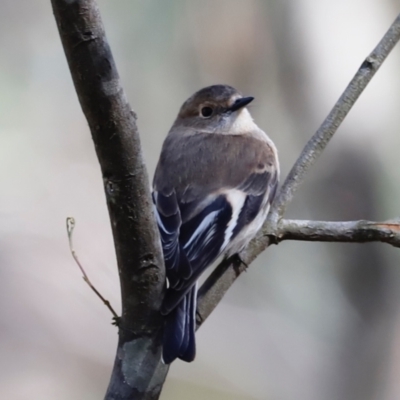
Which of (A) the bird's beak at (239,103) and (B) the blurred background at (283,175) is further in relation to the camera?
(B) the blurred background at (283,175)

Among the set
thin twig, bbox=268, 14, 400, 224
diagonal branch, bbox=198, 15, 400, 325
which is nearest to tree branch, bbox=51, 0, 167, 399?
diagonal branch, bbox=198, 15, 400, 325

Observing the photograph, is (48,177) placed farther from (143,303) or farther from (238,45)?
(143,303)

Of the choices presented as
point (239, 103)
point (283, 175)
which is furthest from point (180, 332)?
point (283, 175)

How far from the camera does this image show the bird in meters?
1.56

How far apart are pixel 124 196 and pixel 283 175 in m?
2.77

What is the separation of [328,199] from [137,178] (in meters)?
2.95

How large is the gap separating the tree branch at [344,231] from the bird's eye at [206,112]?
0.68 m

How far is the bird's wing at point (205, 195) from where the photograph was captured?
174 cm

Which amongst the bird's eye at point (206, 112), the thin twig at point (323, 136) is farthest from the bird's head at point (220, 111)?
the thin twig at point (323, 136)

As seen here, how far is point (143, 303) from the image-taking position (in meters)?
1.42

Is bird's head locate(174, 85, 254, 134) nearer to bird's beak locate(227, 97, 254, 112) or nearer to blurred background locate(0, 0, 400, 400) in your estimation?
bird's beak locate(227, 97, 254, 112)

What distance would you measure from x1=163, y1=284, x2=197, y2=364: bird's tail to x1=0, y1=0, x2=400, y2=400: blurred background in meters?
2.01

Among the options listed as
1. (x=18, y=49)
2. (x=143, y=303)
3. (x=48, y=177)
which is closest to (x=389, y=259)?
(x=48, y=177)

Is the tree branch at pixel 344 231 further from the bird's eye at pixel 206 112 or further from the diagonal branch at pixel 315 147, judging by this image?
the bird's eye at pixel 206 112
